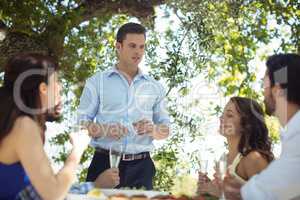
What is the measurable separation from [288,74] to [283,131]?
10.1 inches

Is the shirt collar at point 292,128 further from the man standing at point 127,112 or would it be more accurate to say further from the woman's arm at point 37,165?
the man standing at point 127,112

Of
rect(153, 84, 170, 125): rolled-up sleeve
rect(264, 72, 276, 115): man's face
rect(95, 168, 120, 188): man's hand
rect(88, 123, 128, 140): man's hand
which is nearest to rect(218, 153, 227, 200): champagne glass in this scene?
rect(264, 72, 276, 115): man's face

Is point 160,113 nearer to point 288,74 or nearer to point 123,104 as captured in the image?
point 123,104

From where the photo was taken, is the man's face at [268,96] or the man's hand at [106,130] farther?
the man's hand at [106,130]

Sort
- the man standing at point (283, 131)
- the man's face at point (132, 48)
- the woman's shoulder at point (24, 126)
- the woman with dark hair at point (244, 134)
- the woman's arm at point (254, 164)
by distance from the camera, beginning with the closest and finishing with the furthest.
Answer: the man standing at point (283, 131), the woman's shoulder at point (24, 126), the woman's arm at point (254, 164), the woman with dark hair at point (244, 134), the man's face at point (132, 48)

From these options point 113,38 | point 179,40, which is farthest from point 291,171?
point 113,38

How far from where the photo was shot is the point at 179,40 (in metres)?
6.43

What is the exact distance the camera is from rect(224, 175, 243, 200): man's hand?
8.84 feet

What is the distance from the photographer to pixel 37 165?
2.04 meters

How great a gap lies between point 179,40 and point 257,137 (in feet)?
11.0

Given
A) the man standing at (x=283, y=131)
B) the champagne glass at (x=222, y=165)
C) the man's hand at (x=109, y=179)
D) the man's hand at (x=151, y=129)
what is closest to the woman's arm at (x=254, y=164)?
the champagne glass at (x=222, y=165)

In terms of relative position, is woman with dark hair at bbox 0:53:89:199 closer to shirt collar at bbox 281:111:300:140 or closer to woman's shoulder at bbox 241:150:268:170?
shirt collar at bbox 281:111:300:140

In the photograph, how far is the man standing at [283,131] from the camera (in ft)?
6.56

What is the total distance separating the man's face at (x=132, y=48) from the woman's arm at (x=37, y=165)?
1.68 metres
